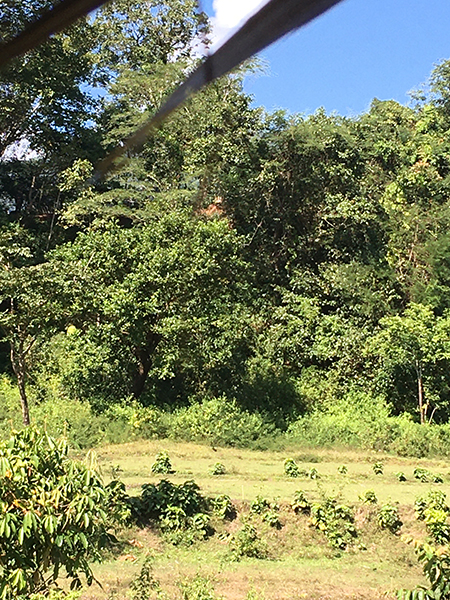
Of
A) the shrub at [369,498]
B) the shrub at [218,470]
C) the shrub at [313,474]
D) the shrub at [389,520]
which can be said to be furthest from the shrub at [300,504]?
the shrub at [218,470]

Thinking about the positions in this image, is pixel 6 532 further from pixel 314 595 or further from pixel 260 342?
pixel 260 342

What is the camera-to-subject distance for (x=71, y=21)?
0.49 m

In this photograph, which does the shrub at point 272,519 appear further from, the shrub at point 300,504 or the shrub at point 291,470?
the shrub at point 291,470

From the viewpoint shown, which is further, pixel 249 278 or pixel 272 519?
pixel 249 278

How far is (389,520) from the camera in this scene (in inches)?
228

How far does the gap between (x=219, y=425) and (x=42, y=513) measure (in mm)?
6997

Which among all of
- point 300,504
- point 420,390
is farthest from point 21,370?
point 420,390

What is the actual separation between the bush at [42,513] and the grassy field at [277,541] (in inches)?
56.0

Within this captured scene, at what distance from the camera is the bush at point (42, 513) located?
91.7 inches

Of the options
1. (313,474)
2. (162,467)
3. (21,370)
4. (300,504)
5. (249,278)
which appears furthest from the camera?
→ (249,278)

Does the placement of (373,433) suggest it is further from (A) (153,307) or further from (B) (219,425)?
(A) (153,307)

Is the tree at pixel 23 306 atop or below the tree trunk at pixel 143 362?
atop

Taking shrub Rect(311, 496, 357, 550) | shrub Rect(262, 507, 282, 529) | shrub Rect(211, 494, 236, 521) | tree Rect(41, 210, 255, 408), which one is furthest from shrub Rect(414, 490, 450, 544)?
tree Rect(41, 210, 255, 408)

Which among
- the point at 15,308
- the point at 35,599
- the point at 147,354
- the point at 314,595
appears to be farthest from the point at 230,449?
the point at 35,599
